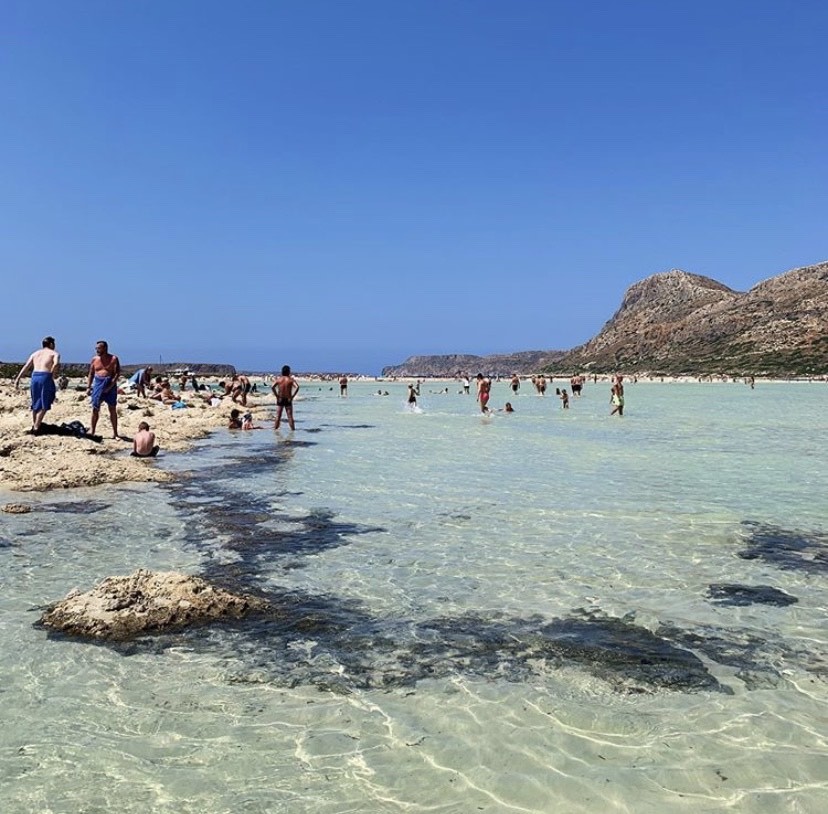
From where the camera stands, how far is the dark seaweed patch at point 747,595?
6.88 metres

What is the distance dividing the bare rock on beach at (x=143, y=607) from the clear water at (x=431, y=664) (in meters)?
0.25

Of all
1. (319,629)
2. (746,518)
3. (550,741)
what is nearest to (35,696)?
(319,629)

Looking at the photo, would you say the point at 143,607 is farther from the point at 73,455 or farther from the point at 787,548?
the point at 73,455

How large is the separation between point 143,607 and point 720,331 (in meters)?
155

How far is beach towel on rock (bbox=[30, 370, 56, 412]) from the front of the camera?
15867 mm

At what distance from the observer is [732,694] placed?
4.89 meters

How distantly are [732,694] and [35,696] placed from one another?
476 centimetres

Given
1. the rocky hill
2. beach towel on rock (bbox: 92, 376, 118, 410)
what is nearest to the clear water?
beach towel on rock (bbox: 92, 376, 118, 410)

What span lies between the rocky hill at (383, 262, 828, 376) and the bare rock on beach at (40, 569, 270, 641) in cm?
11954

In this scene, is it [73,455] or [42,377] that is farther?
[42,377]

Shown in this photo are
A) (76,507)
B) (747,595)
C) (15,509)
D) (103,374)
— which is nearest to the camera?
(747,595)

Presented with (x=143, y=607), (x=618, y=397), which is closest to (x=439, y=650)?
(x=143, y=607)

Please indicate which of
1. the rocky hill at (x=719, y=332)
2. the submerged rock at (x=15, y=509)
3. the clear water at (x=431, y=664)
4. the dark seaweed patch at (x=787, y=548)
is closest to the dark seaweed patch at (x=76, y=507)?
the clear water at (x=431, y=664)

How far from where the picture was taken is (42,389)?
52.2ft
